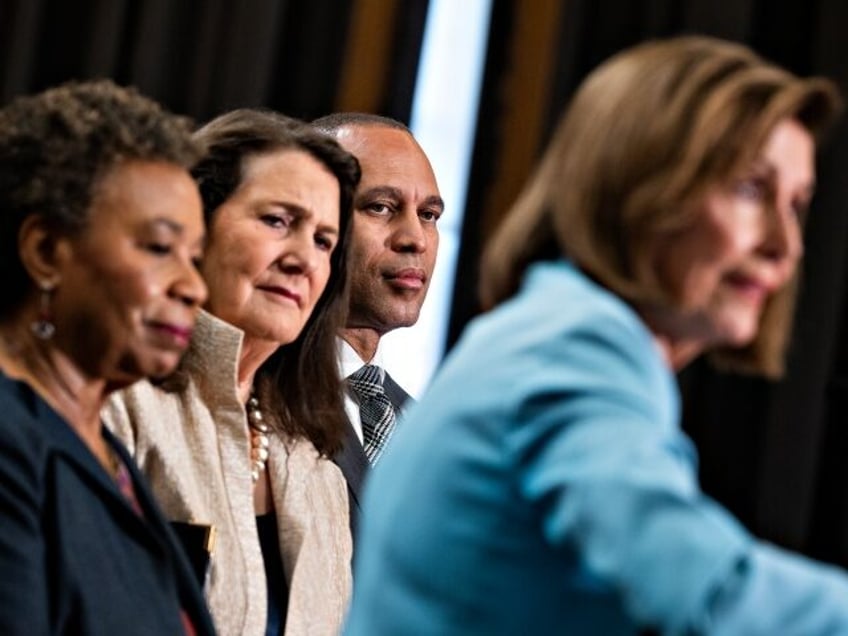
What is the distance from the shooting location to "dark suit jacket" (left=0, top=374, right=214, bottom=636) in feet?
6.44

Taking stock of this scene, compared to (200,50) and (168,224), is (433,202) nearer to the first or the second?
(200,50)

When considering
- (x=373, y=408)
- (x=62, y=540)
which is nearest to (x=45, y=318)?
(x=62, y=540)

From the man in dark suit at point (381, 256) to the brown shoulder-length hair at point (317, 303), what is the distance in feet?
1.02

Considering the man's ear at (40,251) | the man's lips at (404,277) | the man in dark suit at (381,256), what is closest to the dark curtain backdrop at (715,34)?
the man in dark suit at (381,256)

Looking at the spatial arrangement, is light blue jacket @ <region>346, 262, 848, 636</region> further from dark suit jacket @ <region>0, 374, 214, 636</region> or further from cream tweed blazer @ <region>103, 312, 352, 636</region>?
cream tweed blazer @ <region>103, 312, 352, 636</region>

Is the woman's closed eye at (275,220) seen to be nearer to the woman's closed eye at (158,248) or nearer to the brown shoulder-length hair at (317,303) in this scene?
the brown shoulder-length hair at (317,303)

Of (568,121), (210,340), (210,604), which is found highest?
(568,121)

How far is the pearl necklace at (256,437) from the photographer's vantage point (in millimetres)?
2746

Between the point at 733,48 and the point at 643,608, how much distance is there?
48cm

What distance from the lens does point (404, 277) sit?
338 centimetres

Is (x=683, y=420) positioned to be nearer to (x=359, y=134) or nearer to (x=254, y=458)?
(x=359, y=134)

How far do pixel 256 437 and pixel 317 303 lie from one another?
0.74 feet

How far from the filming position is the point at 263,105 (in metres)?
4.09

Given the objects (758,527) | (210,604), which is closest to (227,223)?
(210,604)
